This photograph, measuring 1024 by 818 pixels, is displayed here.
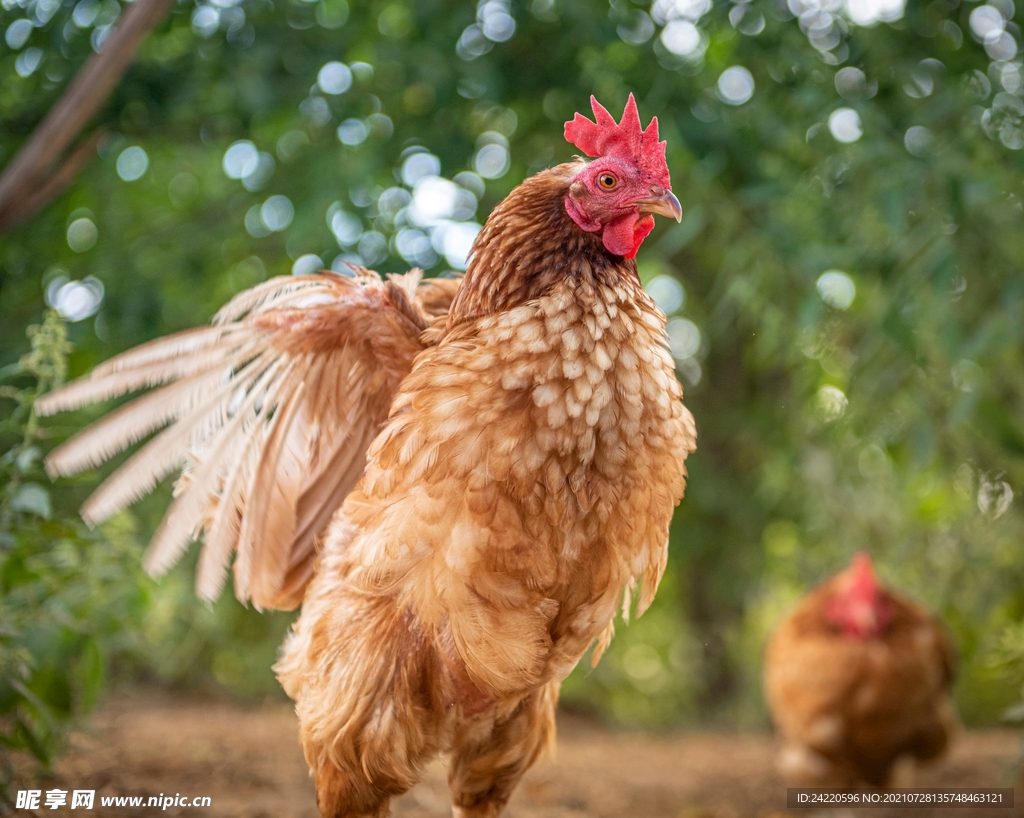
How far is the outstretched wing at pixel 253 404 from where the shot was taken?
185 centimetres

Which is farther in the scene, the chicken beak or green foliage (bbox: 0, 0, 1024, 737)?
green foliage (bbox: 0, 0, 1024, 737)

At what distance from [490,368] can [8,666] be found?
1.51 m

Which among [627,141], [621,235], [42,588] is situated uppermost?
[627,141]

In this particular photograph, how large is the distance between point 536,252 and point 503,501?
1.61 feet

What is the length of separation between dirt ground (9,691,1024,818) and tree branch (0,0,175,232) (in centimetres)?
168

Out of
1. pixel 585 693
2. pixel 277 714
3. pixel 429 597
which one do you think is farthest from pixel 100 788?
pixel 585 693

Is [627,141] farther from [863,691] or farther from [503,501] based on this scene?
[863,691]

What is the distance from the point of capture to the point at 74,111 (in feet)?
8.85

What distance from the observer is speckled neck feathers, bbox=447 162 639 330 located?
1674mm

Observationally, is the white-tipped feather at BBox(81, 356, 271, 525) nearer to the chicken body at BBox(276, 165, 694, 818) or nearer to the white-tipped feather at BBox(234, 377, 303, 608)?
the white-tipped feather at BBox(234, 377, 303, 608)

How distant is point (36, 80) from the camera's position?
10.6 feet

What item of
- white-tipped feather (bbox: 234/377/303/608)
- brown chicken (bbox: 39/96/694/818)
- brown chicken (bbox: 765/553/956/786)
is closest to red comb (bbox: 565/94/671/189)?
brown chicken (bbox: 39/96/694/818)

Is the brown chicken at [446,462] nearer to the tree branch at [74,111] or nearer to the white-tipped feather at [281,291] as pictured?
the white-tipped feather at [281,291]

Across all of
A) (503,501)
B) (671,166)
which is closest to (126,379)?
(503,501)
